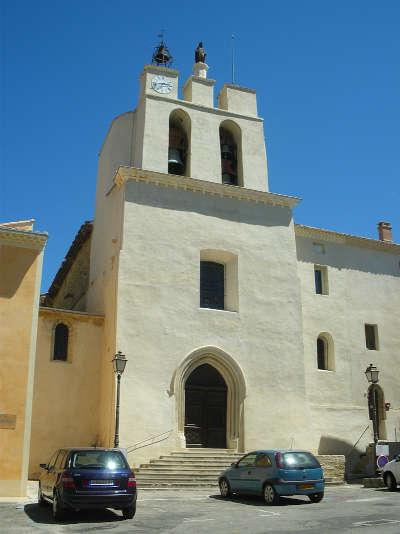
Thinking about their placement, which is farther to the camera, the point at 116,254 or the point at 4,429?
the point at 116,254

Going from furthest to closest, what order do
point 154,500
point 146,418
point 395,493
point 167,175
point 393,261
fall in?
point 393,261 < point 167,175 < point 146,418 < point 395,493 < point 154,500

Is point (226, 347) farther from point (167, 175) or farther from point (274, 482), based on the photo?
point (274, 482)

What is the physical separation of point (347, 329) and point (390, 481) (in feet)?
31.3

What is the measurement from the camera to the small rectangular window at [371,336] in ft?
90.3

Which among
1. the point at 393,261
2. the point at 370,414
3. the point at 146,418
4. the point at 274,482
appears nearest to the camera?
the point at 274,482

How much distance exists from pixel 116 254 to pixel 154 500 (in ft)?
33.4

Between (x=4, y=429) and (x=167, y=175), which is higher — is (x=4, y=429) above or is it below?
below

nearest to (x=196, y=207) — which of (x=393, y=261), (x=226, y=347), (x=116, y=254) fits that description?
(x=116, y=254)

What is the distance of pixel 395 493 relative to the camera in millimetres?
17047

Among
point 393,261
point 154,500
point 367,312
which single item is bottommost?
point 154,500

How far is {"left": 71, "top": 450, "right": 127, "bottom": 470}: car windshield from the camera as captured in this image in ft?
39.2

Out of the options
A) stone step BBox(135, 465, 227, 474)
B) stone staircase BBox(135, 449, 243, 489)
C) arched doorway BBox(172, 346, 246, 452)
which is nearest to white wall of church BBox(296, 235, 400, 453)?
arched doorway BBox(172, 346, 246, 452)

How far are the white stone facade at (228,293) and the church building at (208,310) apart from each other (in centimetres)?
6

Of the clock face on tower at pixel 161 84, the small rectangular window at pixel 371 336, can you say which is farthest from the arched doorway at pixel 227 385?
the clock face on tower at pixel 161 84
